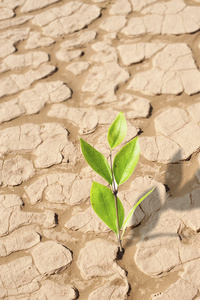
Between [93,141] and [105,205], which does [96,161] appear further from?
[93,141]

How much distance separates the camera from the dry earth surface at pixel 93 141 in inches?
53.5

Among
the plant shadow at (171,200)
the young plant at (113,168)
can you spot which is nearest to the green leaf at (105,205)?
the young plant at (113,168)

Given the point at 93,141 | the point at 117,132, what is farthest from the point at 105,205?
the point at 93,141

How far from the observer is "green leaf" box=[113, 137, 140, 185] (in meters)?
1.32

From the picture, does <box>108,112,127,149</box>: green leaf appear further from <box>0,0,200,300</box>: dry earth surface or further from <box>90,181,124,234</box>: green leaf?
<box>0,0,200,300</box>: dry earth surface

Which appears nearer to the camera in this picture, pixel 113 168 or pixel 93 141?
pixel 113 168

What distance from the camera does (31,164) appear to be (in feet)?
5.72

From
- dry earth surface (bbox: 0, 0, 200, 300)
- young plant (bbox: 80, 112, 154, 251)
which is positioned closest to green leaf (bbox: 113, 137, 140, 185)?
young plant (bbox: 80, 112, 154, 251)

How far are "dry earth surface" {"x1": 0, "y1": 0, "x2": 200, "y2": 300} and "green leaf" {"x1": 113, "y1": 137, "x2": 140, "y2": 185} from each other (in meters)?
0.24

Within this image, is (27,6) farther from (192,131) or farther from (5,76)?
(192,131)

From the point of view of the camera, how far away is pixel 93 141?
5.91 ft

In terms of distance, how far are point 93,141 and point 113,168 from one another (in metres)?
0.50

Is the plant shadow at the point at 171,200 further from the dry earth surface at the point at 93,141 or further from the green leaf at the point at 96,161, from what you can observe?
the green leaf at the point at 96,161

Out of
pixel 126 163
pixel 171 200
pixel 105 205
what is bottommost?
pixel 171 200
